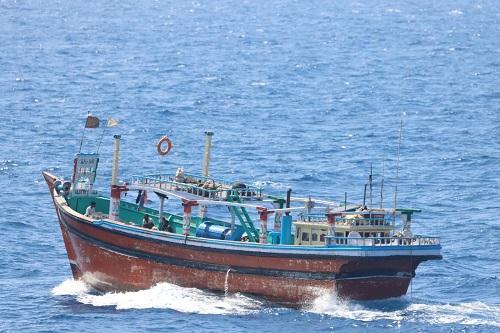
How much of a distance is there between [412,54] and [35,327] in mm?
123933

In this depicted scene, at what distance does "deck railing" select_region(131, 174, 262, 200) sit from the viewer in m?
59.8

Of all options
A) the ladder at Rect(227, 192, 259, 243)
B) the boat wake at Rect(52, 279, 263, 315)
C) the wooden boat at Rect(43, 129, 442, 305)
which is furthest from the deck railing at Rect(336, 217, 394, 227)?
the boat wake at Rect(52, 279, 263, 315)

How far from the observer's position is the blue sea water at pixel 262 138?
57219 mm

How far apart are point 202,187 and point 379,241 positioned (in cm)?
784

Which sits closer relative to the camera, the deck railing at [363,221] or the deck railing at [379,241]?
the deck railing at [379,241]

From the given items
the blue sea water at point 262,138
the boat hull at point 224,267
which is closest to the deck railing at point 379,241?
the boat hull at point 224,267

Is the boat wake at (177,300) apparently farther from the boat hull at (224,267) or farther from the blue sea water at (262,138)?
the boat hull at (224,267)

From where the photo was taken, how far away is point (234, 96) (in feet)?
429

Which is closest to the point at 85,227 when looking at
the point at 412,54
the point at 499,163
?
the point at 499,163

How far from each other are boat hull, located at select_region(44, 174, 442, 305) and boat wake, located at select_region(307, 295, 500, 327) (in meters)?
0.33

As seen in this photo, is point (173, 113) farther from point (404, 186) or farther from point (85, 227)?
point (85, 227)

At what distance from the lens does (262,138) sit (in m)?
105

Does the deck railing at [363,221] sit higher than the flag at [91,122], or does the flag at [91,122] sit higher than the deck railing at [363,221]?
the flag at [91,122]

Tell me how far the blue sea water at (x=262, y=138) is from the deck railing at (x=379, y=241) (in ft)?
7.14
